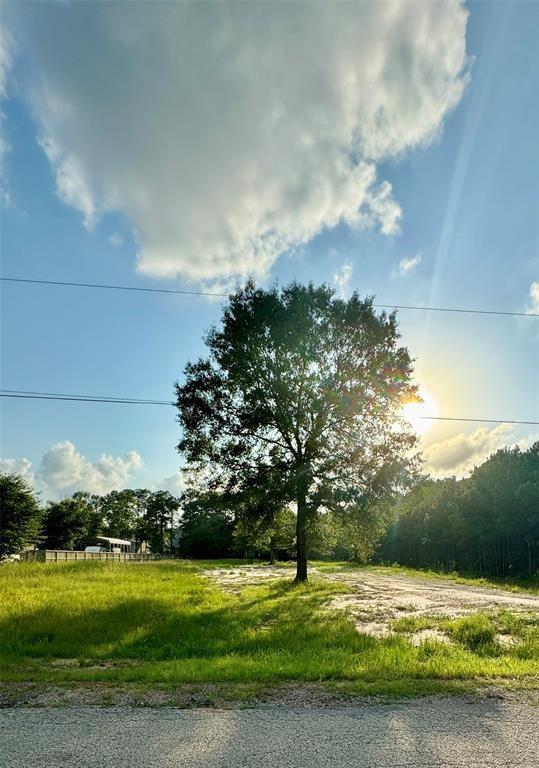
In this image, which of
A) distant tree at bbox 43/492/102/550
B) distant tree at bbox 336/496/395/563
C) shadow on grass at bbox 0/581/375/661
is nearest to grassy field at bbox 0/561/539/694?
shadow on grass at bbox 0/581/375/661

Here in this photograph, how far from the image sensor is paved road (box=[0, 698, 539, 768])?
4.12m

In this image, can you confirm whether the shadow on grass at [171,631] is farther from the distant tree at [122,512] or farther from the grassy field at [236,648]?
the distant tree at [122,512]

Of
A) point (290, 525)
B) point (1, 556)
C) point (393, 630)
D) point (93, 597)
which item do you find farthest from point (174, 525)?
point (393, 630)

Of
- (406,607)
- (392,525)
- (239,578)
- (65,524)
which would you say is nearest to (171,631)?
(406,607)

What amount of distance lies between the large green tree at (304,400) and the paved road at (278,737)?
16608 mm

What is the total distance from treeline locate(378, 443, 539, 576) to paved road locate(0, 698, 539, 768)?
83.7ft

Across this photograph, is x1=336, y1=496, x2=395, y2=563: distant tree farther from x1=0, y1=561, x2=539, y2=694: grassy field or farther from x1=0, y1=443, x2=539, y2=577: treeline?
x1=0, y1=561, x2=539, y2=694: grassy field

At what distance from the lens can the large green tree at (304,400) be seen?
73.0ft

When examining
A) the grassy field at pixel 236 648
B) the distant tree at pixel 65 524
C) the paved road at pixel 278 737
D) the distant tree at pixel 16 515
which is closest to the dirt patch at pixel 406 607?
the grassy field at pixel 236 648

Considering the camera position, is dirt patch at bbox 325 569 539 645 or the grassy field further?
dirt patch at bbox 325 569 539 645

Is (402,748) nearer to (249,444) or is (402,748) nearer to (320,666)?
(320,666)

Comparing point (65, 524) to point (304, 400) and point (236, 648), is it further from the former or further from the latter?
point (236, 648)

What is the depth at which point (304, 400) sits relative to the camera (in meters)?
22.8

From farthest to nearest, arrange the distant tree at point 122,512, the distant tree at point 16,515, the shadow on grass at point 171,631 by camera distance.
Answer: the distant tree at point 122,512 < the distant tree at point 16,515 < the shadow on grass at point 171,631
